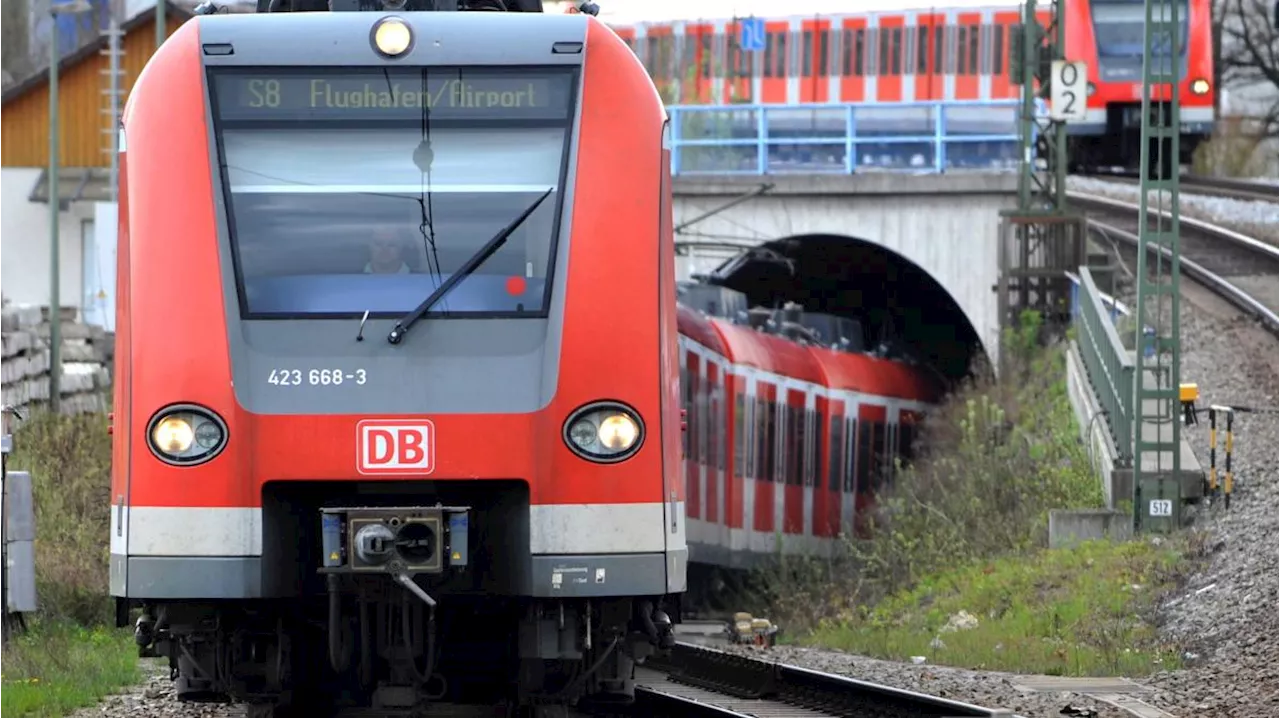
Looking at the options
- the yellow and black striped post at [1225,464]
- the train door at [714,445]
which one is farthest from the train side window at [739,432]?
the yellow and black striped post at [1225,464]

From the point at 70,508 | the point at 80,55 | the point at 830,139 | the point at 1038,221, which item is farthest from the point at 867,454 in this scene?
the point at 80,55

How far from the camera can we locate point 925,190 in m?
32.7

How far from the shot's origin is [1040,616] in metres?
17.0

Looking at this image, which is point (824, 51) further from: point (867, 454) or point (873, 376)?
point (867, 454)

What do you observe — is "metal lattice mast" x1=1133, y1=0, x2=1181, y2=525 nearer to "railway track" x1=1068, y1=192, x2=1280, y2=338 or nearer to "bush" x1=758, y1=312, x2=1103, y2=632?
"bush" x1=758, y1=312, x2=1103, y2=632

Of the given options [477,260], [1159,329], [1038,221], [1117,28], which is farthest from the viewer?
[1117,28]

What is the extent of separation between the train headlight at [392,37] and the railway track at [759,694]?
3548mm

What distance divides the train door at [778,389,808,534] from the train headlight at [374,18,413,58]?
738 inches

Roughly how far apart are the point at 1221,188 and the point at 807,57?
8.15m

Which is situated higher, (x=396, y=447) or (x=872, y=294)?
(x=396, y=447)

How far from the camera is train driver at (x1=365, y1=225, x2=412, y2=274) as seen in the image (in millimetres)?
8297

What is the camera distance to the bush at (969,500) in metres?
21.8

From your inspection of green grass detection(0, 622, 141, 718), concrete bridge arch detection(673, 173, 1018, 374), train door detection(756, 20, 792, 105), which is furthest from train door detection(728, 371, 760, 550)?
train door detection(756, 20, 792, 105)

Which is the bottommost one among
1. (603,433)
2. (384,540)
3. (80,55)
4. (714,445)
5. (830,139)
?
(714,445)
